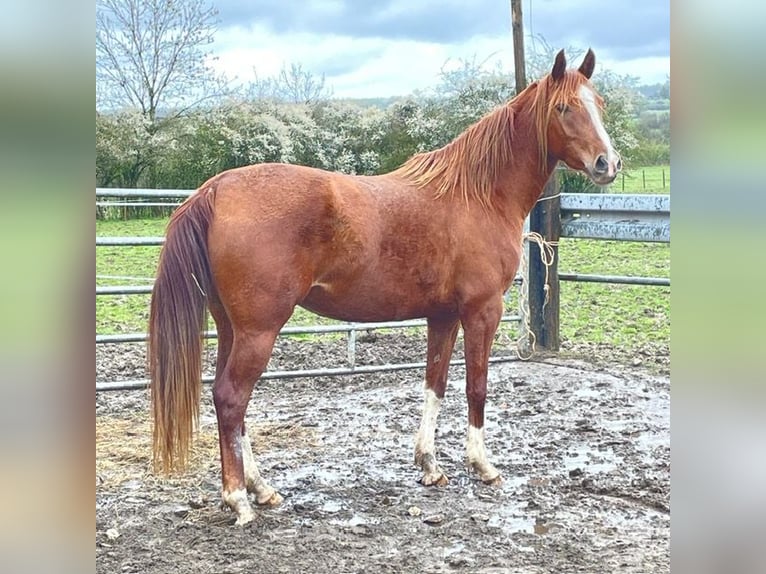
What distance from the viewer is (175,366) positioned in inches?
82.3

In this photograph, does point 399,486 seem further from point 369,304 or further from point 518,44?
point 518,44

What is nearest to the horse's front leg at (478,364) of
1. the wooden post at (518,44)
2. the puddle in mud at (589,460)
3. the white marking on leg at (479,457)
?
the white marking on leg at (479,457)

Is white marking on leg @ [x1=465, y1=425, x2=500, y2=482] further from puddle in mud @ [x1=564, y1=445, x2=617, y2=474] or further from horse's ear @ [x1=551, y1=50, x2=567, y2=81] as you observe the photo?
horse's ear @ [x1=551, y1=50, x2=567, y2=81]

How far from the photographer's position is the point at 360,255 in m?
2.41

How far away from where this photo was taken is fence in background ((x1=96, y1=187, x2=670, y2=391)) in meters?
3.80

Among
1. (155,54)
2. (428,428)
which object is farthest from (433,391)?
(155,54)

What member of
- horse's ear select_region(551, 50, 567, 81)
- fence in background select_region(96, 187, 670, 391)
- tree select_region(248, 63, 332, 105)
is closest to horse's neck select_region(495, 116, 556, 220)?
horse's ear select_region(551, 50, 567, 81)

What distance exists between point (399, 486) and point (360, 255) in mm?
943

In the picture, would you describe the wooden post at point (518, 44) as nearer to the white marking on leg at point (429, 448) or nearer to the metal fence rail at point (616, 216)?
the metal fence rail at point (616, 216)

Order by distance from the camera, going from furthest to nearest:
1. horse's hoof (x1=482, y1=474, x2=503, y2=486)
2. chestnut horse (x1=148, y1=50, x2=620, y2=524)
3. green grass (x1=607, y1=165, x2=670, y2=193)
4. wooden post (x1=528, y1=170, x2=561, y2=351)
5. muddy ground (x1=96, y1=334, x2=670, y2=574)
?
1. green grass (x1=607, y1=165, x2=670, y2=193)
2. wooden post (x1=528, y1=170, x2=561, y2=351)
3. horse's hoof (x1=482, y1=474, x2=503, y2=486)
4. chestnut horse (x1=148, y1=50, x2=620, y2=524)
5. muddy ground (x1=96, y1=334, x2=670, y2=574)
